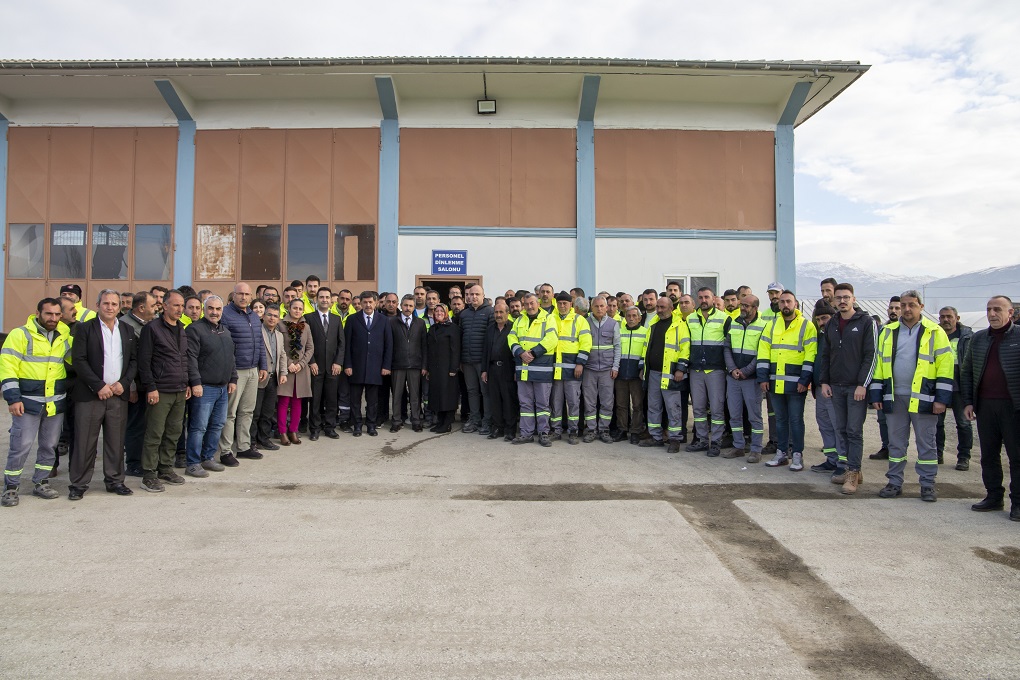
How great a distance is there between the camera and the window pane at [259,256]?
13586 mm

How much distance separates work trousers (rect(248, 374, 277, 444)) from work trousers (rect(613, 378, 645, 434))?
15.4 ft

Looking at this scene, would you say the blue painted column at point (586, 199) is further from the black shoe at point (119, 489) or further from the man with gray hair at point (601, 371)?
the black shoe at point (119, 489)

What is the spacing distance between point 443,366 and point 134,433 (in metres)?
4.04

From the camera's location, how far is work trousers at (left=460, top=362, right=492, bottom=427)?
29.6 ft

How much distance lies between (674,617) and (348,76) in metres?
12.7

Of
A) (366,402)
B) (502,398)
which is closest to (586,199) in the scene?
(502,398)

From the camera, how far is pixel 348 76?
1288 cm

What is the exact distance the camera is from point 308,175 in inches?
538

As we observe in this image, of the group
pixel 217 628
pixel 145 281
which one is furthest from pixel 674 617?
pixel 145 281

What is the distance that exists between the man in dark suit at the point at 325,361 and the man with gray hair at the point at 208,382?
1565 mm

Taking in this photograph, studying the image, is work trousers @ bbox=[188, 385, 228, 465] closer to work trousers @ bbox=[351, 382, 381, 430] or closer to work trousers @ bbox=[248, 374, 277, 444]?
work trousers @ bbox=[248, 374, 277, 444]

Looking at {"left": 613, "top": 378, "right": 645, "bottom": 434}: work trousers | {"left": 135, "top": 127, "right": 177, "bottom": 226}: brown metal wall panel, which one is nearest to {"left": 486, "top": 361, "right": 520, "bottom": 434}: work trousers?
{"left": 613, "top": 378, "right": 645, "bottom": 434}: work trousers

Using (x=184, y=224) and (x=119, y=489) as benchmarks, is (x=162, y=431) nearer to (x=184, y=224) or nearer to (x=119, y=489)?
(x=119, y=489)

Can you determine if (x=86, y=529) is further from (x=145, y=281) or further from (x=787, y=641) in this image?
(x=145, y=281)
